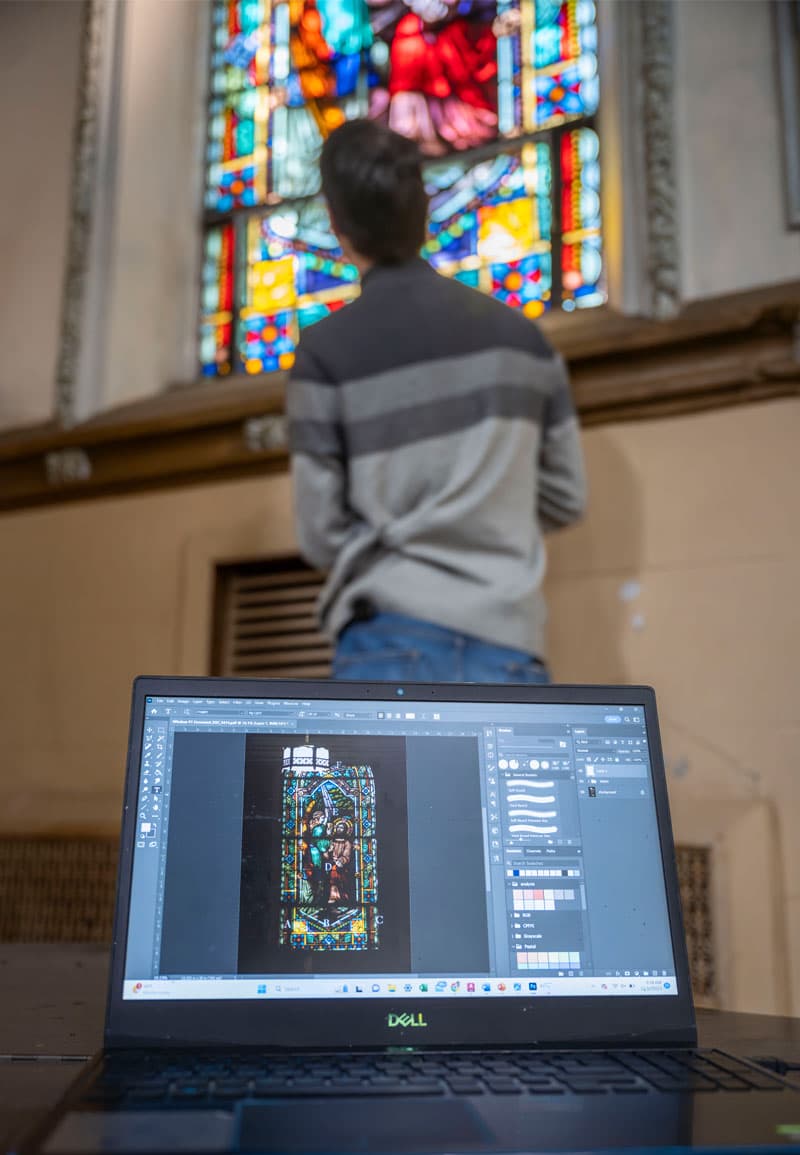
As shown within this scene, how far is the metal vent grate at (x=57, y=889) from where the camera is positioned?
6.66 feet

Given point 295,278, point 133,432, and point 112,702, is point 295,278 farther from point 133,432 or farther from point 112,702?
point 112,702

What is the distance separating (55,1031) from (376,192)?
1099 mm

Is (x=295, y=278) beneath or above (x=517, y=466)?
above

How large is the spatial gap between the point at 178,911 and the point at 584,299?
169 cm

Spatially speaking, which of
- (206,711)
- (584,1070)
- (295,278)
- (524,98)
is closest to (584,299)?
(524,98)

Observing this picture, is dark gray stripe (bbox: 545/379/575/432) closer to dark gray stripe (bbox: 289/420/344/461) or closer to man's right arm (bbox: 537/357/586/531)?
man's right arm (bbox: 537/357/586/531)

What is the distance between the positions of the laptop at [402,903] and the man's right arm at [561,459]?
0.70 m

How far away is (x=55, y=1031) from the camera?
71 cm

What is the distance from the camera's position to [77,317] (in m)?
2.51

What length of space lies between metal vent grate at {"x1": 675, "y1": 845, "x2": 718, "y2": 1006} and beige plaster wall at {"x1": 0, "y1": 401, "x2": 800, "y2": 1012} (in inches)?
2.3

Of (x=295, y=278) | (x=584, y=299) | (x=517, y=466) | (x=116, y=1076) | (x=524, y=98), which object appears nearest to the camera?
(x=116, y=1076)

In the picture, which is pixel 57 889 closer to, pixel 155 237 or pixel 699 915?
pixel 699 915

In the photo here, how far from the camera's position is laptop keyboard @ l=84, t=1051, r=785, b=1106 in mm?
527

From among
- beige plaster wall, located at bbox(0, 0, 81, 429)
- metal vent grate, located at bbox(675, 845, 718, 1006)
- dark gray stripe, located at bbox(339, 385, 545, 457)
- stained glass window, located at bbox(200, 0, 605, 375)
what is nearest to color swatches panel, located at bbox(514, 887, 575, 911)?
dark gray stripe, located at bbox(339, 385, 545, 457)
